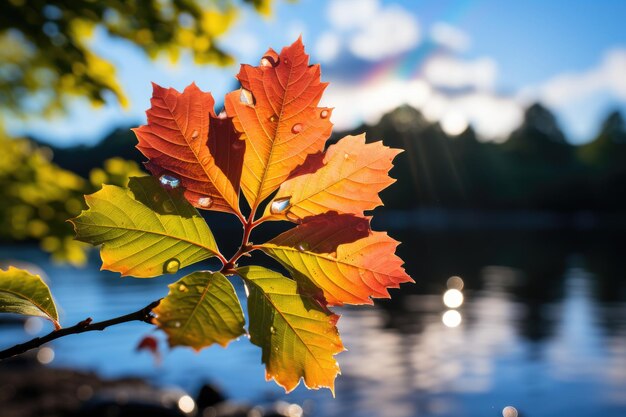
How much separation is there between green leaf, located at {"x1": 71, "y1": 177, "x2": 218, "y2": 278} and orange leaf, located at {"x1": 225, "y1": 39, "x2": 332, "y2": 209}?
0.07m

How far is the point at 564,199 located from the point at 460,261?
32.2 metres

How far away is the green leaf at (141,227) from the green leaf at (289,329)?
2.3 inches

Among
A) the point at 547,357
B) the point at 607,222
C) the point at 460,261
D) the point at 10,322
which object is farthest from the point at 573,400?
the point at 607,222

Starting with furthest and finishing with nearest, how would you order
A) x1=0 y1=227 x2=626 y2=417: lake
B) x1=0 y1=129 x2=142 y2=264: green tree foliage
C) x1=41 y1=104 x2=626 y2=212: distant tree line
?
x1=41 y1=104 x2=626 y2=212: distant tree line < x1=0 y1=227 x2=626 y2=417: lake < x1=0 y1=129 x2=142 y2=264: green tree foliage

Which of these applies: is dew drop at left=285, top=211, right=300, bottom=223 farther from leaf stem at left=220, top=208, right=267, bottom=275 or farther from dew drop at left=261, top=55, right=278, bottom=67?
dew drop at left=261, top=55, right=278, bottom=67

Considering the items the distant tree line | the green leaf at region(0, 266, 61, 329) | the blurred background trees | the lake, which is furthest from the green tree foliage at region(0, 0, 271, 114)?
the distant tree line

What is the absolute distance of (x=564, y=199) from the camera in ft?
248

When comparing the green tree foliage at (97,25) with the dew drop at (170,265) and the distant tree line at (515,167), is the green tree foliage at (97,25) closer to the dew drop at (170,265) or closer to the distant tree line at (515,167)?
the dew drop at (170,265)

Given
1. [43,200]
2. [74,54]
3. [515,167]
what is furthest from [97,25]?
[515,167]

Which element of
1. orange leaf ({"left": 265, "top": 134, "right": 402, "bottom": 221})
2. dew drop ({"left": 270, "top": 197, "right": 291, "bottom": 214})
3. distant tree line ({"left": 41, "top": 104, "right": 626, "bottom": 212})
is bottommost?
dew drop ({"left": 270, "top": 197, "right": 291, "bottom": 214})

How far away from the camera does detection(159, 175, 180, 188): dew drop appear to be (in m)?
0.47

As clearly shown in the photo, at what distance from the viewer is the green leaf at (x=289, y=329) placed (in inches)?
18.1

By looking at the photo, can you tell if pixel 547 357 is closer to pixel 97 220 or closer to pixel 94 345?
pixel 94 345

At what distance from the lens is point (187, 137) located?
0.47 metres
